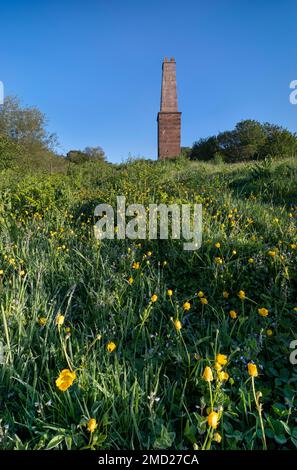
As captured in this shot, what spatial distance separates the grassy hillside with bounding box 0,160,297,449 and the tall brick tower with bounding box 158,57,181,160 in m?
11.3

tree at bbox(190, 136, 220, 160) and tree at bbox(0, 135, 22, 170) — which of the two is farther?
tree at bbox(190, 136, 220, 160)

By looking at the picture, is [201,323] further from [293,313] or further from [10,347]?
[10,347]

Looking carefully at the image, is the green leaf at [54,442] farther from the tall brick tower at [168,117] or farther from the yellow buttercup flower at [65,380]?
the tall brick tower at [168,117]

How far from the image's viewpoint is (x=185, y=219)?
3211 mm

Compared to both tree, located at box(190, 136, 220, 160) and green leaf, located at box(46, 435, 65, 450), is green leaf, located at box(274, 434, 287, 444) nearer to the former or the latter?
green leaf, located at box(46, 435, 65, 450)

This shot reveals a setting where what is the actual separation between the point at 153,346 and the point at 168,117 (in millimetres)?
13687

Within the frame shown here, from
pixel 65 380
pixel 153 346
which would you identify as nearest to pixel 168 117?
pixel 153 346

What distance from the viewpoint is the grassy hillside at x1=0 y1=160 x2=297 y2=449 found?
1.10 m

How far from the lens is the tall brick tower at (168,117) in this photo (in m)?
13.6

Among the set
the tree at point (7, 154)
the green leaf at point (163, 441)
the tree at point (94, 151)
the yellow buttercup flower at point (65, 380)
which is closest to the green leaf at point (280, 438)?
the green leaf at point (163, 441)

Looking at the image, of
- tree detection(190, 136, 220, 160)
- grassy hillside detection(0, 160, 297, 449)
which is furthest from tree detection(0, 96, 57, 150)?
grassy hillside detection(0, 160, 297, 449)

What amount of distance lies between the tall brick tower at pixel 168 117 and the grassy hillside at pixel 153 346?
11.3 meters
